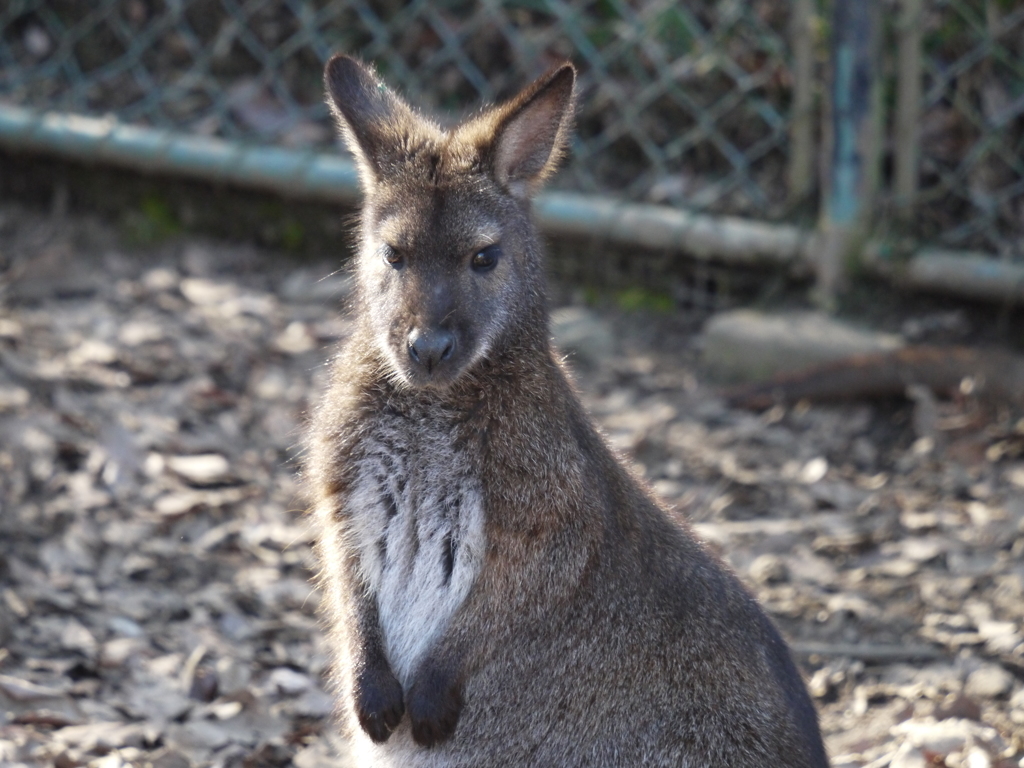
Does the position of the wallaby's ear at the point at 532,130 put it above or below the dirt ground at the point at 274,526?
above

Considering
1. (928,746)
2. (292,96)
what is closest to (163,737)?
(928,746)

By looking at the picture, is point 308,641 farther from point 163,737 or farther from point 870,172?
point 870,172

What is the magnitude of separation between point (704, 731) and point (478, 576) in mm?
631

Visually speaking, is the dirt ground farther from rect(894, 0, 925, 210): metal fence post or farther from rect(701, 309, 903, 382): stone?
rect(894, 0, 925, 210): metal fence post

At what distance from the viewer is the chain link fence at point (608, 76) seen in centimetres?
547

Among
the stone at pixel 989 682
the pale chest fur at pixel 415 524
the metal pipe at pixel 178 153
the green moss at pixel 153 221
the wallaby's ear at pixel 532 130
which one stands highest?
the wallaby's ear at pixel 532 130

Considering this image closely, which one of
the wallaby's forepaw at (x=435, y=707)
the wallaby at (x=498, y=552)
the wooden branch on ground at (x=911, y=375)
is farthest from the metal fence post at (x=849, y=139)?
the wallaby's forepaw at (x=435, y=707)

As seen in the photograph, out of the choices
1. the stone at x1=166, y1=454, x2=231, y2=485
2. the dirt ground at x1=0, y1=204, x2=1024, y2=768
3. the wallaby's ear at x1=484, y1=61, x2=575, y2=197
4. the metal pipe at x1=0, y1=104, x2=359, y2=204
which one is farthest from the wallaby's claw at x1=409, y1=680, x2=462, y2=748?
the metal pipe at x1=0, y1=104, x2=359, y2=204

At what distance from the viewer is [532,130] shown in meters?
3.25

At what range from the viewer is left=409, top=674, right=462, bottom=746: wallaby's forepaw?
3.04m

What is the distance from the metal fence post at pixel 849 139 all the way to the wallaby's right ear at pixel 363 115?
2482 mm

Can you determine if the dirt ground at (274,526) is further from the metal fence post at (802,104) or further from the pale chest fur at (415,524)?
the metal fence post at (802,104)

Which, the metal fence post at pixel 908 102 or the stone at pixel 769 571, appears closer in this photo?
the stone at pixel 769 571

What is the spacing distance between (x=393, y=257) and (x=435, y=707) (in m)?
1.08
